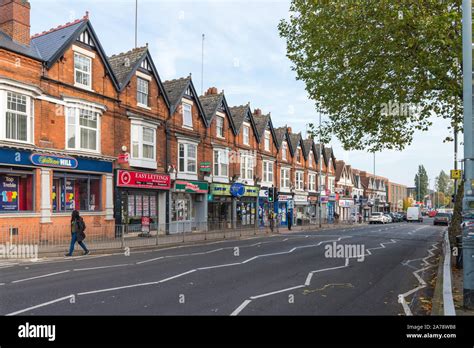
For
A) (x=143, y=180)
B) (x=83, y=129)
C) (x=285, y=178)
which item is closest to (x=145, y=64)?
(x=83, y=129)

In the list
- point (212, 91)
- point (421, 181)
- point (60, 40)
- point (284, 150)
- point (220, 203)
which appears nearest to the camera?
point (60, 40)

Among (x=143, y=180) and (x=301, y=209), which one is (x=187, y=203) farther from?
(x=301, y=209)

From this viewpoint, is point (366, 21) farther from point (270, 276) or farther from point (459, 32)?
→ point (270, 276)

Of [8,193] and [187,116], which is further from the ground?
[187,116]

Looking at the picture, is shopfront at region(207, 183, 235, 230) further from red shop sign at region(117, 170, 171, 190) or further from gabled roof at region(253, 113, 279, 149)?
gabled roof at region(253, 113, 279, 149)

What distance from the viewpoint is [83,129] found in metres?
20.0

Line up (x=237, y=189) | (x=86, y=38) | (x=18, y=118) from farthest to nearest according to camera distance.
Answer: (x=237, y=189), (x=86, y=38), (x=18, y=118)

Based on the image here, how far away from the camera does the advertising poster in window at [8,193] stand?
1673cm

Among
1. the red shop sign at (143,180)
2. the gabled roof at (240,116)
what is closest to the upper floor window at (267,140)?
the gabled roof at (240,116)

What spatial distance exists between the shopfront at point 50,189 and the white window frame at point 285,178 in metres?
24.2

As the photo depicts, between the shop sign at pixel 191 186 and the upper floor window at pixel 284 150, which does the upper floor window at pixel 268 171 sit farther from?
the shop sign at pixel 191 186

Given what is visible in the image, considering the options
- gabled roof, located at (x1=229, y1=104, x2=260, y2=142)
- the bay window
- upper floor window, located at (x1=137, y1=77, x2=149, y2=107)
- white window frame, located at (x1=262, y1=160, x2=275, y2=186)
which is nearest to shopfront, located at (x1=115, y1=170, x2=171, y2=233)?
upper floor window, located at (x1=137, y1=77, x2=149, y2=107)

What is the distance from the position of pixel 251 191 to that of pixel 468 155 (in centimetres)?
2874
